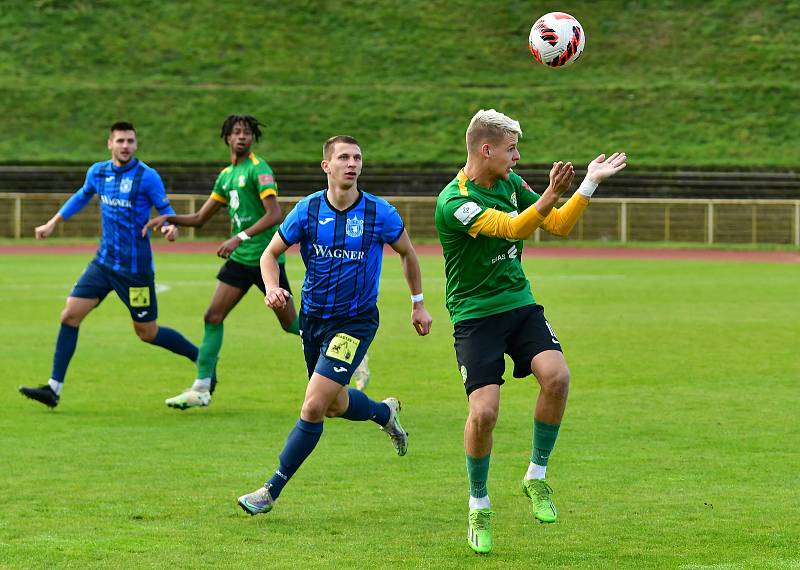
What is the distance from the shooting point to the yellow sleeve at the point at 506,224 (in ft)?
20.9

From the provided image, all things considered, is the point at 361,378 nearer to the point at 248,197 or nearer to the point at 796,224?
the point at 248,197

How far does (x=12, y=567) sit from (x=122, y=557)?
1.55 ft

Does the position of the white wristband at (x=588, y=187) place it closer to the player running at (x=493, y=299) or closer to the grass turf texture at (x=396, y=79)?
the player running at (x=493, y=299)

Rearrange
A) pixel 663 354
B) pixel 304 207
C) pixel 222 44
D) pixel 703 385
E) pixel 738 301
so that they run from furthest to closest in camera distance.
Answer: pixel 222 44
pixel 738 301
pixel 663 354
pixel 703 385
pixel 304 207

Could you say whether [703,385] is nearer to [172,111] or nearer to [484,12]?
[172,111]

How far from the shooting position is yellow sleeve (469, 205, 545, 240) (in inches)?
251

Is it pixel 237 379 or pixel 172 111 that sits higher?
pixel 172 111

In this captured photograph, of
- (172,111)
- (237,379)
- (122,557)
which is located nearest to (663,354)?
(237,379)

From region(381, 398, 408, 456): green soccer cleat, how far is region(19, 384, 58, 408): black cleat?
3.40 m

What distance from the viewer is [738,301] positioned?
2061 centimetres

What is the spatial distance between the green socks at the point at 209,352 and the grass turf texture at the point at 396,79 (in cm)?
3317

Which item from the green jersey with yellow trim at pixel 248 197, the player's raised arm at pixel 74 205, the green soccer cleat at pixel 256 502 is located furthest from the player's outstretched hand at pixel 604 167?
the player's raised arm at pixel 74 205

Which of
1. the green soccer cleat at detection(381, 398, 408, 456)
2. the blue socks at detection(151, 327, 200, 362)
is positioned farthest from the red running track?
the green soccer cleat at detection(381, 398, 408, 456)

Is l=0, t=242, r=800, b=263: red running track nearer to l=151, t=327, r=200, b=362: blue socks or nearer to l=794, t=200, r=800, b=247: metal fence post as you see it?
l=794, t=200, r=800, b=247: metal fence post
